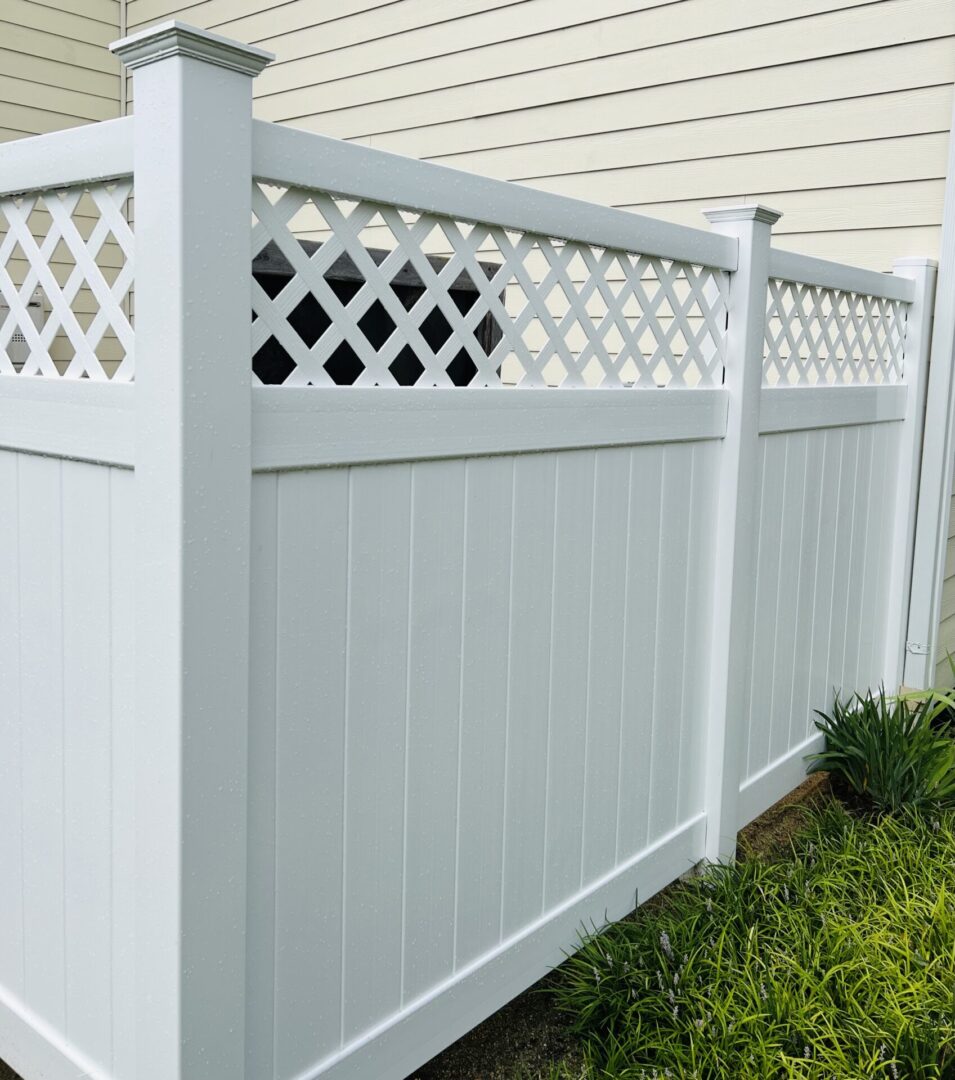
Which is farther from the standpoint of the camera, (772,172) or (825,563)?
(772,172)

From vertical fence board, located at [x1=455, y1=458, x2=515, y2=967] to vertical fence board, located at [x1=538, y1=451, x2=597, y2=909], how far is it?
0.17 m

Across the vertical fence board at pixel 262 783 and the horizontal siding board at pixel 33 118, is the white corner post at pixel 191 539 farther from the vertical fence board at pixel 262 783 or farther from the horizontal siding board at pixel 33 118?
the horizontal siding board at pixel 33 118

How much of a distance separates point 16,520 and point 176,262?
0.67m

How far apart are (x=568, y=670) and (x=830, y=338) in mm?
1763

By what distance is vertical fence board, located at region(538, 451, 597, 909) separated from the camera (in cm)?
226

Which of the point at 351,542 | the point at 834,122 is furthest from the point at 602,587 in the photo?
the point at 834,122

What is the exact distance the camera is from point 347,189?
1657 millimetres

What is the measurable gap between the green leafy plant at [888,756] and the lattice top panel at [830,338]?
1080 mm

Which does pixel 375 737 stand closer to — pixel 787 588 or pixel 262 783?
pixel 262 783

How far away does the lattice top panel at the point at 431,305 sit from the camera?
1.62 meters

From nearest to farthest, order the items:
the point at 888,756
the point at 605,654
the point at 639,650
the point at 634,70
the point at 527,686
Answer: the point at 527,686, the point at 605,654, the point at 639,650, the point at 888,756, the point at 634,70

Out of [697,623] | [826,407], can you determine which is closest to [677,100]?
[826,407]

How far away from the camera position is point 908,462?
3.88m

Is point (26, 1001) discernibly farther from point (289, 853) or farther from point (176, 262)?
point (176, 262)
